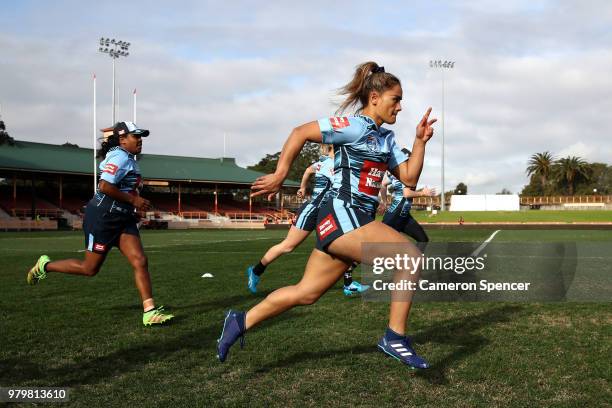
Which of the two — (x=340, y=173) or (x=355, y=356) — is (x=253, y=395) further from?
Result: (x=340, y=173)

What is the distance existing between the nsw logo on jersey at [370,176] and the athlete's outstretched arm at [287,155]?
40 centimetres

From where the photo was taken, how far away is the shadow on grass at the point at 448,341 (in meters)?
4.16

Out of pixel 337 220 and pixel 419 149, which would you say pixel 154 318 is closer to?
pixel 337 220

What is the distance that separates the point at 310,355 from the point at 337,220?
1.35m

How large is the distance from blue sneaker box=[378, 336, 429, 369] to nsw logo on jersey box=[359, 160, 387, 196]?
38.9 inches

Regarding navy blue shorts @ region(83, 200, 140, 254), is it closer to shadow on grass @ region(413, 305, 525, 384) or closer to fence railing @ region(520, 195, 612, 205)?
shadow on grass @ region(413, 305, 525, 384)

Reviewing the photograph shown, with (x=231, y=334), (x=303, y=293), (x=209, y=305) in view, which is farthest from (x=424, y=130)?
(x=209, y=305)

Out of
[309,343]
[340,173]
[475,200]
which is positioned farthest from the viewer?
[475,200]

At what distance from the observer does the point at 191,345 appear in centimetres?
497

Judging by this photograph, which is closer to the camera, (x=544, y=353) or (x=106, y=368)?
(x=106, y=368)

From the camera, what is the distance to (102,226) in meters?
6.17

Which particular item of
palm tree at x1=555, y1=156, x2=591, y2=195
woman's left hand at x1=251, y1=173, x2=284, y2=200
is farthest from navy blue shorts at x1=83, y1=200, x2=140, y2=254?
palm tree at x1=555, y1=156, x2=591, y2=195

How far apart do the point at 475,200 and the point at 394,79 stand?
80.9 meters

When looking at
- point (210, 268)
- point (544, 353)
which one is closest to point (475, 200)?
point (210, 268)
